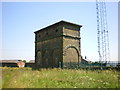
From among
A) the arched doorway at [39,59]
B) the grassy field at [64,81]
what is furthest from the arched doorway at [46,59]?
the grassy field at [64,81]

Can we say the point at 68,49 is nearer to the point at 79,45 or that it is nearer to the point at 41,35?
the point at 79,45

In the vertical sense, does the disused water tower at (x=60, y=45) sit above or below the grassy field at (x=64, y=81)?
above

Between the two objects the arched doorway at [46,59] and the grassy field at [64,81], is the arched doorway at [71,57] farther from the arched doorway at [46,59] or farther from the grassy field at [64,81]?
the grassy field at [64,81]

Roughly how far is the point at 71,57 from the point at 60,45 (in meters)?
3.20

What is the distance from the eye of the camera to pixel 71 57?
76.0 feet

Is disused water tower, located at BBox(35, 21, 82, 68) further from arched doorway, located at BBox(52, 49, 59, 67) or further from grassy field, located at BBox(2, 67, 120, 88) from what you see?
grassy field, located at BBox(2, 67, 120, 88)

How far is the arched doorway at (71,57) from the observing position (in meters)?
21.4

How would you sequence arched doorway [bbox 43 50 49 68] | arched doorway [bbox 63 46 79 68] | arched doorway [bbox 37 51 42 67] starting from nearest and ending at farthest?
1. arched doorway [bbox 63 46 79 68]
2. arched doorway [bbox 43 50 49 68]
3. arched doorway [bbox 37 51 42 67]

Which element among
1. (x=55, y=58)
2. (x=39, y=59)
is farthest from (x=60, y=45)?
(x=39, y=59)

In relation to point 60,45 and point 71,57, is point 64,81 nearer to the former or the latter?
point 60,45

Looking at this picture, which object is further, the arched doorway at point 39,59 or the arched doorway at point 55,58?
the arched doorway at point 39,59

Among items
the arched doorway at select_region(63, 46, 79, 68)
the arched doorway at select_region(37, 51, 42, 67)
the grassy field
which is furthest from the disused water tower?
the grassy field

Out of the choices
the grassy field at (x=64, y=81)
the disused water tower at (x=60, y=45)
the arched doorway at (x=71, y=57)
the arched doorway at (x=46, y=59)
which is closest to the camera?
the grassy field at (x=64, y=81)

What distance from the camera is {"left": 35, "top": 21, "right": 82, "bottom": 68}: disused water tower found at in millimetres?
22031
